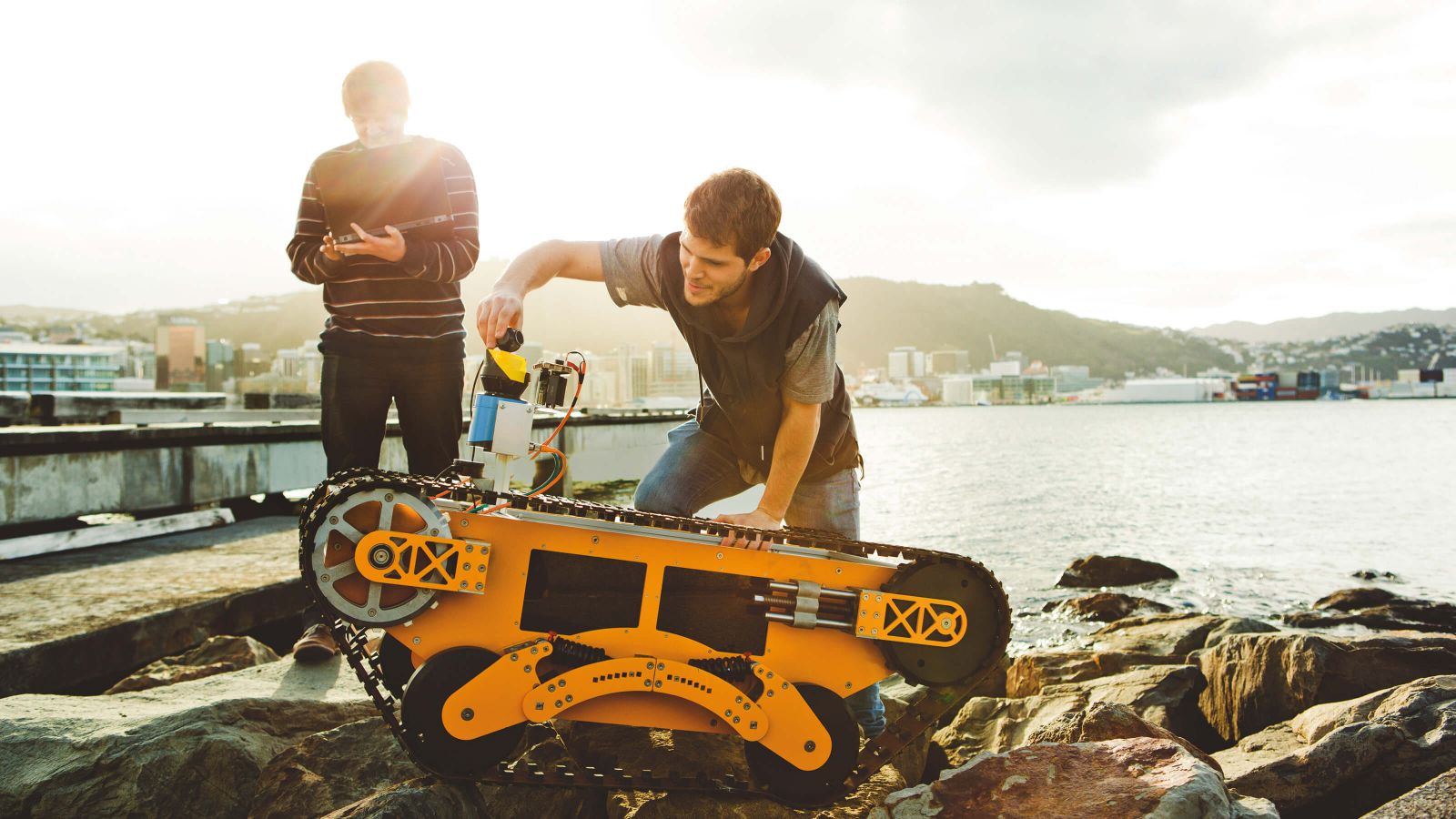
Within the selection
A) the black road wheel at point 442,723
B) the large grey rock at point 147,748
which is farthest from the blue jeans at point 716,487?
the large grey rock at point 147,748

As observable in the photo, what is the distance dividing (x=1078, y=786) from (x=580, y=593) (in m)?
1.61

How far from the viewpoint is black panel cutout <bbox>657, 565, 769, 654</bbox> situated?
2832 mm

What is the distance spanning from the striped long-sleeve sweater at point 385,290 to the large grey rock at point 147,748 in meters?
1.45

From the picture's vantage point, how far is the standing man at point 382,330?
3.76 metres

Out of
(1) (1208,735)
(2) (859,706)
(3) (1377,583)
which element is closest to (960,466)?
(3) (1377,583)

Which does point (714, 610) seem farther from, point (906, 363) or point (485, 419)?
point (906, 363)

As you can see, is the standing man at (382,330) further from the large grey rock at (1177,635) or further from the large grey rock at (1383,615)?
the large grey rock at (1383,615)

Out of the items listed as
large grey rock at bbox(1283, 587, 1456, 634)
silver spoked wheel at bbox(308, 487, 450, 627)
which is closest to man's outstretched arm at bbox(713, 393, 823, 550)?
silver spoked wheel at bbox(308, 487, 450, 627)

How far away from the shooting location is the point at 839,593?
2.86 meters

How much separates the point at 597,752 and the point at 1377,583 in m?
14.7

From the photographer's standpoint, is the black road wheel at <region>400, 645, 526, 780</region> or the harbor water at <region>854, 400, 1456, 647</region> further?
the harbor water at <region>854, 400, 1456, 647</region>

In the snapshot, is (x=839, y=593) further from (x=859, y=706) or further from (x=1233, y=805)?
(x=1233, y=805)

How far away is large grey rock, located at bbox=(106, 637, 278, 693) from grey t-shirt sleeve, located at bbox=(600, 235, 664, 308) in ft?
8.12

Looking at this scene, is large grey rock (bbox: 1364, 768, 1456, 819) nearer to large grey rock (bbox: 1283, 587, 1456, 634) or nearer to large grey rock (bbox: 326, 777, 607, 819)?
large grey rock (bbox: 326, 777, 607, 819)
